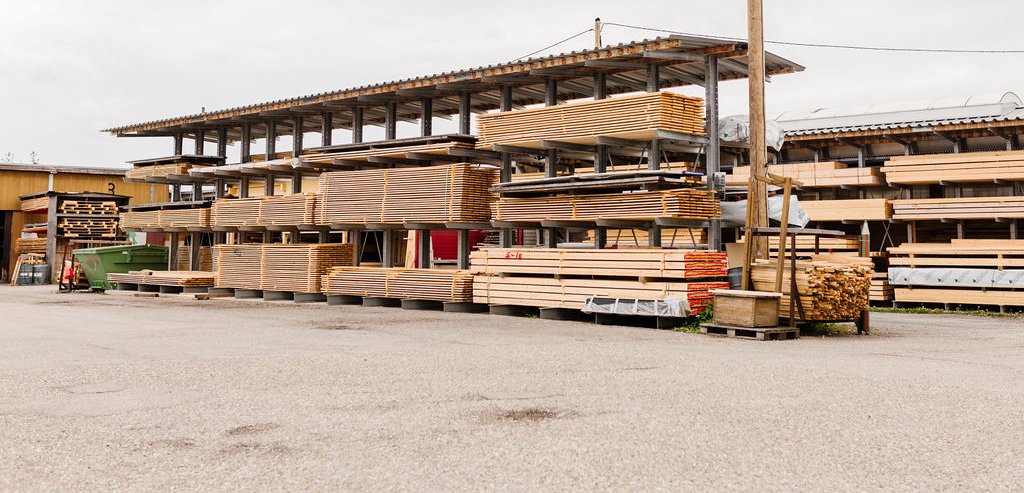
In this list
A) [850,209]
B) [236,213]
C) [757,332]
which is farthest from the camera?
[236,213]

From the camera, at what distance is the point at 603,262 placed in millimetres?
14516

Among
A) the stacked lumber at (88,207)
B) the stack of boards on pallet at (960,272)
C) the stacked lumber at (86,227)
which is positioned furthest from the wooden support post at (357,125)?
the stacked lumber at (88,207)

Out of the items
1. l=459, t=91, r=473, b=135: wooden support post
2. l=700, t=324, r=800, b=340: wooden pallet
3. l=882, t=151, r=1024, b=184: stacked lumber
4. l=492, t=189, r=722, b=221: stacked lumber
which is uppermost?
l=459, t=91, r=473, b=135: wooden support post

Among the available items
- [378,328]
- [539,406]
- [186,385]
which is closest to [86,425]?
[186,385]

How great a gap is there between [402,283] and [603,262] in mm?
5311

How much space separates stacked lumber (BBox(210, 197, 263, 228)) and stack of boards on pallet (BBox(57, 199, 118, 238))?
1236 cm

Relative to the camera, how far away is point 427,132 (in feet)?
64.6

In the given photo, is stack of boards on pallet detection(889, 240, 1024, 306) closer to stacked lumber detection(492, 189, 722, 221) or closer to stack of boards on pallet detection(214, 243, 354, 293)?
stacked lumber detection(492, 189, 722, 221)

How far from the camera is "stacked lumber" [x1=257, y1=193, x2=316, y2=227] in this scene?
20.5 meters

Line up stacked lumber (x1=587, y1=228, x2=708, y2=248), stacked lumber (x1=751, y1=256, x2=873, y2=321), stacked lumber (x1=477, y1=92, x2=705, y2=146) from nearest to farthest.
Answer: stacked lumber (x1=751, y1=256, x2=873, y2=321) → stacked lumber (x1=477, y1=92, x2=705, y2=146) → stacked lumber (x1=587, y1=228, x2=708, y2=248)

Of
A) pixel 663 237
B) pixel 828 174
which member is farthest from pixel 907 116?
pixel 663 237

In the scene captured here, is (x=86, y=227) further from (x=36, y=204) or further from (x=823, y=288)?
(x=823, y=288)

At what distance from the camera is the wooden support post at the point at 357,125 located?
2094cm

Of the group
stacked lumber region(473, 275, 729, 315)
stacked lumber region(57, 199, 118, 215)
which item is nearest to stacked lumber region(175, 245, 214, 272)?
stacked lumber region(57, 199, 118, 215)
